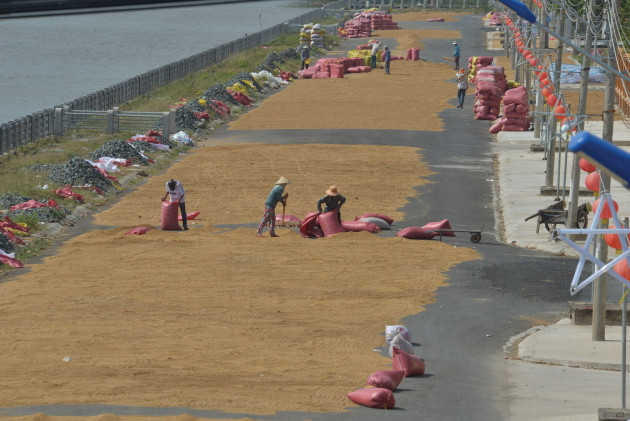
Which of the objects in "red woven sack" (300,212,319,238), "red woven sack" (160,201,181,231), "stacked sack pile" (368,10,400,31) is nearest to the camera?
"red woven sack" (300,212,319,238)

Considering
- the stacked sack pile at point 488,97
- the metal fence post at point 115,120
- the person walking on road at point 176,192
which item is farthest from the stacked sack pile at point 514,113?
the person walking on road at point 176,192

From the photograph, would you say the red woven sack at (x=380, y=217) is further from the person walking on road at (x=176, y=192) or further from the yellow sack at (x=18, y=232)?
the yellow sack at (x=18, y=232)

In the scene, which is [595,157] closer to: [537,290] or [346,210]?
[537,290]

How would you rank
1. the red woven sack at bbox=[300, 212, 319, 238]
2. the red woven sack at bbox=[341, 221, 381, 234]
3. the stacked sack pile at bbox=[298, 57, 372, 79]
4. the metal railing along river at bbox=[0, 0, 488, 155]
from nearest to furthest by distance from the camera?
the red woven sack at bbox=[300, 212, 319, 238] < the red woven sack at bbox=[341, 221, 381, 234] < the metal railing along river at bbox=[0, 0, 488, 155] < the stacked sack pile at bbox=[298, 57, 372, 79]

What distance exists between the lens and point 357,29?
324 feet

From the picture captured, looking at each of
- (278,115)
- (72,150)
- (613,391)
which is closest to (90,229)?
(72,150)

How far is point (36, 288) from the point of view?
2075 centimetres

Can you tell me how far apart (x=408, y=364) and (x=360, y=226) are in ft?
39.0

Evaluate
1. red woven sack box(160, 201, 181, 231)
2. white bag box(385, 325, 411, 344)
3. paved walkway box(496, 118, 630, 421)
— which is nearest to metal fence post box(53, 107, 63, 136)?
red woven sack box(160, 201, 181, 231)

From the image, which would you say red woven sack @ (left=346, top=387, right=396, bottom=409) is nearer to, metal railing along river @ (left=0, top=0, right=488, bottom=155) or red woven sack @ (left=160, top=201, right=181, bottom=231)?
red woven sack @ (left=160, top=201, right=181, bottom=231)

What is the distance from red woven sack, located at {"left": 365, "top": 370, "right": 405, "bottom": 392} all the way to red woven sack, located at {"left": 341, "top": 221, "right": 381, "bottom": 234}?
1229 centimetres

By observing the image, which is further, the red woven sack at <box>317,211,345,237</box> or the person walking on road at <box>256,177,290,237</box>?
the red woven sack at <box>317,211,345,237</box>

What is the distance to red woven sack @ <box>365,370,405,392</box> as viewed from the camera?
45.7ft

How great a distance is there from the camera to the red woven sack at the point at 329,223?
84.8ft
